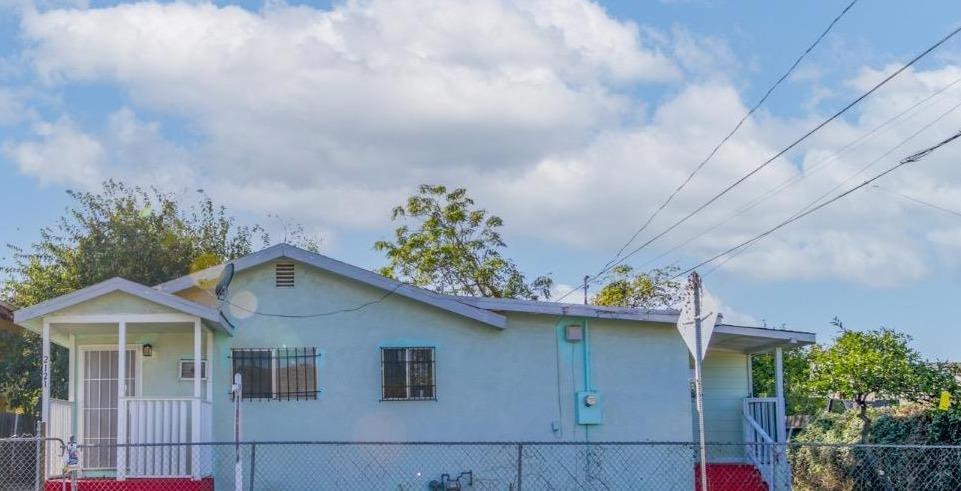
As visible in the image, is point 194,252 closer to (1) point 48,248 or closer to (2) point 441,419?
(1) point 48,248

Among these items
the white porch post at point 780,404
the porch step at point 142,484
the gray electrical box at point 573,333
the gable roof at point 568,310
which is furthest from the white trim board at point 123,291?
the white porch post at point 780,404

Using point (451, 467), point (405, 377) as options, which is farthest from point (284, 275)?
point (451, 467)

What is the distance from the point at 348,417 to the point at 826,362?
24.5 feet

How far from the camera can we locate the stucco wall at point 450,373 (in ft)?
55.9

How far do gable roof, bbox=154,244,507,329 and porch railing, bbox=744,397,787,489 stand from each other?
15.2 feet

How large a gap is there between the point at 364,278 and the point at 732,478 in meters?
6.47

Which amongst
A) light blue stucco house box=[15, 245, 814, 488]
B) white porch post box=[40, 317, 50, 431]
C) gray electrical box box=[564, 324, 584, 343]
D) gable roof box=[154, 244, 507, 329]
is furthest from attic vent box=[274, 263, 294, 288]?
gray electrical box box=[564, 324, 584, 343]

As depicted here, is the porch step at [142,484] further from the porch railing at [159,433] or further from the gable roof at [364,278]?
the gable roof at [364,278]

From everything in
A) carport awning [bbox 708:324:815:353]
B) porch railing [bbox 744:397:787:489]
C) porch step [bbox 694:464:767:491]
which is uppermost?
carport awning [bbox 708:324:815:353]

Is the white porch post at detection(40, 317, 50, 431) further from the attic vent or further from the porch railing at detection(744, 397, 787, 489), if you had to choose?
the porch railing at detection(744, 397, 787, 489)

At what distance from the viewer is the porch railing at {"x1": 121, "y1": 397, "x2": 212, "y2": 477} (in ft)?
53.0

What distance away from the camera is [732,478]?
60.3 ft

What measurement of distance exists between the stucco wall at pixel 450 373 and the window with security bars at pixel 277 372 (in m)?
0.12

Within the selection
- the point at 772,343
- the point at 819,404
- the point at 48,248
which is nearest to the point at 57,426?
the point at 772,343
